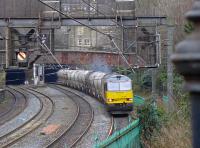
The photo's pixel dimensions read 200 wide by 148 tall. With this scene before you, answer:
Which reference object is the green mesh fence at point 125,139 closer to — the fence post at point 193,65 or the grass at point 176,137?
the grass at point 176,137

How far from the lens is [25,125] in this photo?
78.9 ft

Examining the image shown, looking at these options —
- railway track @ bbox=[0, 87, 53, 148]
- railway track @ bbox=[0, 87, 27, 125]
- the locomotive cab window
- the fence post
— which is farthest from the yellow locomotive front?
the fence post

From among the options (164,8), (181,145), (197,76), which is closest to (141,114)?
(181,145)

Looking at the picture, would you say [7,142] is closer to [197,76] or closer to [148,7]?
[197,76]

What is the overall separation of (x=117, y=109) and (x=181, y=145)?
49.5ft

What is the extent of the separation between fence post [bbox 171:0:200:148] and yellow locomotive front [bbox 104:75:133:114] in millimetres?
25175

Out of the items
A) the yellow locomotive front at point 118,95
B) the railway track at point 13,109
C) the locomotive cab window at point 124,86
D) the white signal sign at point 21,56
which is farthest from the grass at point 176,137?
the railway track at point 13,109

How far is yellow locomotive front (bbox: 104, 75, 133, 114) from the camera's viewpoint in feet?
88.6

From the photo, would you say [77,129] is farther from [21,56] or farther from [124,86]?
[124,86]

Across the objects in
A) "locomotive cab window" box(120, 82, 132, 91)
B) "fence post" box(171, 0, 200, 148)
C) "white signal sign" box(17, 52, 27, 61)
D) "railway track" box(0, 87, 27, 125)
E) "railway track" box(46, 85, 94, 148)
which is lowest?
"railway track" box(46, 85, 94, 148)

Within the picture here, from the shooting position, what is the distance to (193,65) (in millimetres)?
1759

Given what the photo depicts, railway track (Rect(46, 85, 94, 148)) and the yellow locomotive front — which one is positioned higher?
the yellow locomotive front

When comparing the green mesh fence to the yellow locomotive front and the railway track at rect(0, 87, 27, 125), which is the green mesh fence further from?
the railway track at rect(0, 87, 27, 125)

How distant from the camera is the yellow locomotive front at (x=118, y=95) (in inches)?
1063
